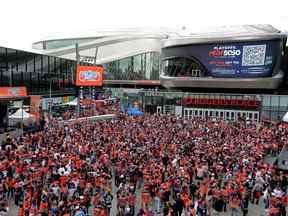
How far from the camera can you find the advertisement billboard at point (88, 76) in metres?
38.0

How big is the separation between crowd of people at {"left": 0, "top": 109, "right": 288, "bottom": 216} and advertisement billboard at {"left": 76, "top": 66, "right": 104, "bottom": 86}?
14.1m

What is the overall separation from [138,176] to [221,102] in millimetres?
32820

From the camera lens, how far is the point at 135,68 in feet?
297

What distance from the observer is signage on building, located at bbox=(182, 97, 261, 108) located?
149ft

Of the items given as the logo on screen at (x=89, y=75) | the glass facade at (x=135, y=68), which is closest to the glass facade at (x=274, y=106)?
the logo on screen at (x=89, y=75)

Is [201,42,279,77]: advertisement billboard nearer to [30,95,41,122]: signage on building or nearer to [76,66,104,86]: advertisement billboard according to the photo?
[76,66,104,86]: advertisement billboard

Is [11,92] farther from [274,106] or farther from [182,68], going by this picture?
[182,68]

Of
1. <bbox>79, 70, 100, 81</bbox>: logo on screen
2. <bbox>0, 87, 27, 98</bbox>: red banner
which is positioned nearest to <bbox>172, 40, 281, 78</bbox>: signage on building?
<bbox>79, 70, 100, 81</bbox>: logo on screen

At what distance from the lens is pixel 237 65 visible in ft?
161

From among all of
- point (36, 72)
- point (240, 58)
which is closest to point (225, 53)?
point (240, 58)

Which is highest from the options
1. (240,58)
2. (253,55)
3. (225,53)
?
(225,53)

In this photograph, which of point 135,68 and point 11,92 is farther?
point 135,68

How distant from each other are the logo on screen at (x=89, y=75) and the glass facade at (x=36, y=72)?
5599mm

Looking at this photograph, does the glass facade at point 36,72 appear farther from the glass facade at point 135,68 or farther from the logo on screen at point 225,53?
the glass facade at point 135,68
